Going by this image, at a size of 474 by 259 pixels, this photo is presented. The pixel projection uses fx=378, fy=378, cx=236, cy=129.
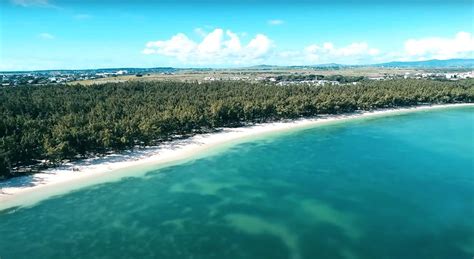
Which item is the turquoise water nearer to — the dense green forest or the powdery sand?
the powdery sand

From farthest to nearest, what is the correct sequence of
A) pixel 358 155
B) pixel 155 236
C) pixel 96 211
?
pixel 358 155, pixel 96 211, pixel 155 236

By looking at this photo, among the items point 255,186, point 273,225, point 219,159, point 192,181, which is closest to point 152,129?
point 219,159

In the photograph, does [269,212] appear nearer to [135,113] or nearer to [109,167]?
[109,167]

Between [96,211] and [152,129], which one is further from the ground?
[152,129]

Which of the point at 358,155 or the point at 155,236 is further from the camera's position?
the point at 358,155

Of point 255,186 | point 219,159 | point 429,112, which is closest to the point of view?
point 255,186

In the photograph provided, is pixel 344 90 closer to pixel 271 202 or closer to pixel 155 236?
pixel 271 202
